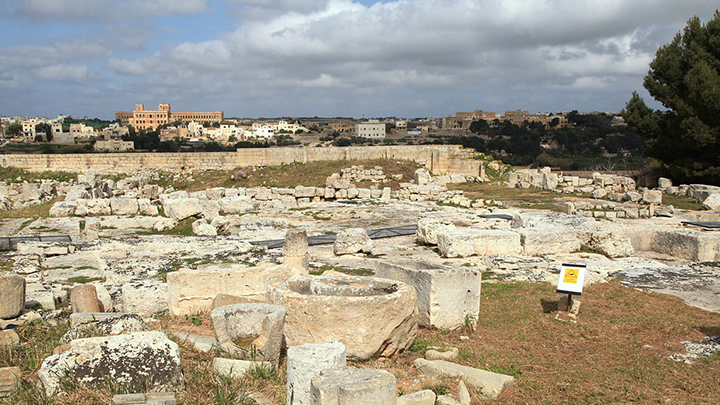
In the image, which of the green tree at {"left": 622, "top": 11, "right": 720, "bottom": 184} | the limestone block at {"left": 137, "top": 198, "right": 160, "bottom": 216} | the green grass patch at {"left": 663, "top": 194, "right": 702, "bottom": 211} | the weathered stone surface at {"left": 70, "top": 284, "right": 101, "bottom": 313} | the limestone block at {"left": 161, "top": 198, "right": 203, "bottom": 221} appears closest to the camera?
the weathered stone surface at {"left": 70, "top": 284, "right": 101, "bottom": 313}

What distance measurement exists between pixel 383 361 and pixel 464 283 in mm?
1807

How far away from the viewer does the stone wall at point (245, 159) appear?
33.1m

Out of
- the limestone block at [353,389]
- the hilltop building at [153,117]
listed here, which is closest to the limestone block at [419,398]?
the limestone block at [353,389]

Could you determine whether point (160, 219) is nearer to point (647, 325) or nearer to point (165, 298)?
point (165, 298)

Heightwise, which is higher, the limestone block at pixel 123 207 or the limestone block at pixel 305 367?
the limestone block at pixel 305 367

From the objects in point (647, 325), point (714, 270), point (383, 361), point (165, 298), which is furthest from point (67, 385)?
point (714, 270)

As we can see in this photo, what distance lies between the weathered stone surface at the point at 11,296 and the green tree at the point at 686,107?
1037 inches

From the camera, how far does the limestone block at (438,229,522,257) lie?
11.5m

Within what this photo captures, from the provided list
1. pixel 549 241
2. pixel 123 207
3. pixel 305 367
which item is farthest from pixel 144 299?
pixel 123 207

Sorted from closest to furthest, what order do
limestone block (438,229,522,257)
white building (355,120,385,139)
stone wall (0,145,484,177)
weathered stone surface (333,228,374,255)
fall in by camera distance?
limestone block (438,229,522,257)
weathered stone surface (333,228,374,255)
stone wall (0,145,484,177)
white building (355,120,385,139)

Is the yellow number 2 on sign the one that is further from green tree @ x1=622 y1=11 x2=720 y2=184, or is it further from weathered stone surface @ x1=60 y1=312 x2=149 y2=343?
green tree @ x1=622 y1=11 x2=720 y2=184

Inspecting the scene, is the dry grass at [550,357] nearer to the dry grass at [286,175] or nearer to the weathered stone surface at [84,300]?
the weathered stone surface at [84,300]

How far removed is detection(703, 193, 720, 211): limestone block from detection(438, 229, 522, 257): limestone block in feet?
38.2

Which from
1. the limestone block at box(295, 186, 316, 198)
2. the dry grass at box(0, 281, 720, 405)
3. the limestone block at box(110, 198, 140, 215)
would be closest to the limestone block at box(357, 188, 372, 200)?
the limestone block at box(295, 186, 316, 198)
